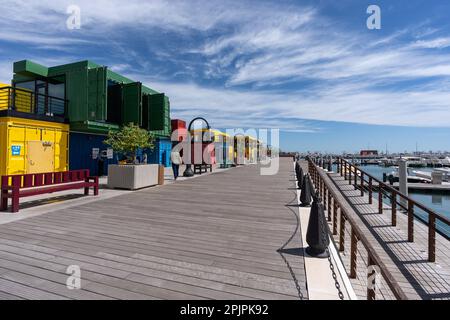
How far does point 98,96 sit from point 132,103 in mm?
2792

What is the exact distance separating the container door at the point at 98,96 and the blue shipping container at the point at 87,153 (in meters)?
2.41

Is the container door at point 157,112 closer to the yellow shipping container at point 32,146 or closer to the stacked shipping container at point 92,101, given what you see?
the stacked shipping container at point 92,101

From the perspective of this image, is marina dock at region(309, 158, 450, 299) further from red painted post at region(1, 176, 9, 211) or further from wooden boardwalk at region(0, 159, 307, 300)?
red painted post at region(1, 176, 9, 211)

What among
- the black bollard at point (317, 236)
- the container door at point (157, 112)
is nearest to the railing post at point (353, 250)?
the black bollard at point (317, 236)

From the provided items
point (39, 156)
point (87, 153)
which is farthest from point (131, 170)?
point (87, 153)

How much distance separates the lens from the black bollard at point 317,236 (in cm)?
393

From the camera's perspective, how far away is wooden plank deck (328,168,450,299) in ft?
12.0

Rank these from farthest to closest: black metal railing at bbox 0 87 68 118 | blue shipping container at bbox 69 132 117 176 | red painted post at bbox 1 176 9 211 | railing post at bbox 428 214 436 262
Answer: blue shipping container at bbox 69 132 117 176 → black metal railing at bbox 0 87 68 118 → red painted post at bbox 1 176 9 211 → railing post at bbox 428 214 436 262

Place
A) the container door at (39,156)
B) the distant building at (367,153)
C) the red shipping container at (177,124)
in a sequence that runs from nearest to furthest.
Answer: the container door at (39,156) < the red shipping container at (177,124) < the distant building at (367,153)

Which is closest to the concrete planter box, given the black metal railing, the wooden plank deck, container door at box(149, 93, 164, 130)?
the black metal railing

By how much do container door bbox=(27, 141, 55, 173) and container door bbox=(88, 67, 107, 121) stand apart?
246 centimetres

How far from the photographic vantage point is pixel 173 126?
29312 mm
